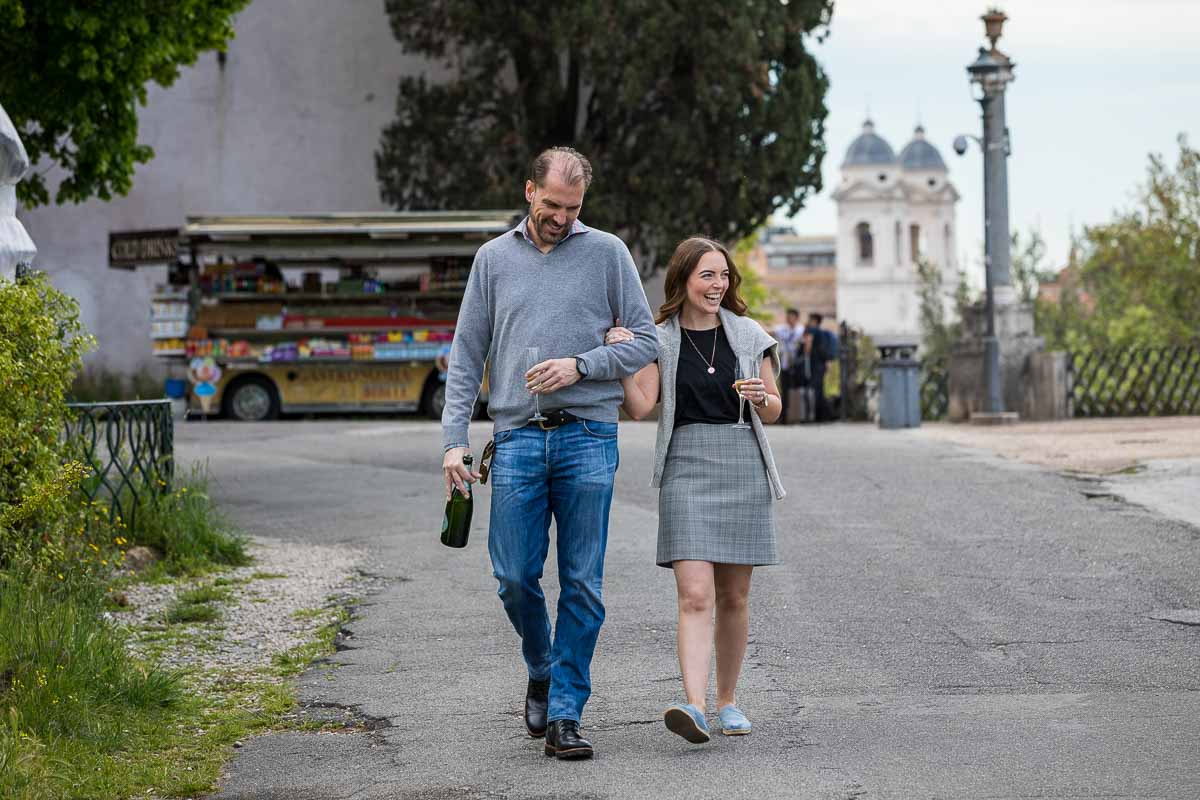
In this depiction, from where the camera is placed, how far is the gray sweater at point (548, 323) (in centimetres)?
556

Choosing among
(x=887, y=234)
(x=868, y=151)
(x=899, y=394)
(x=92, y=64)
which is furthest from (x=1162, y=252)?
(x=868, y=151)

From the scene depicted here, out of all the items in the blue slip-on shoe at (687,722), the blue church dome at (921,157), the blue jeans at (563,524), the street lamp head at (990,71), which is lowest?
the blue slip-on shoe at (687,722)

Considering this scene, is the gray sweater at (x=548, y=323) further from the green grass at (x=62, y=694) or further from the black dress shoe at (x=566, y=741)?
the green grass at (x=62, y=694)

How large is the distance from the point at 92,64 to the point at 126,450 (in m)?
3.88

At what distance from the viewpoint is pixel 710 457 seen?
581 cm

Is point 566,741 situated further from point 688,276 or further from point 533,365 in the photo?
point 688,276

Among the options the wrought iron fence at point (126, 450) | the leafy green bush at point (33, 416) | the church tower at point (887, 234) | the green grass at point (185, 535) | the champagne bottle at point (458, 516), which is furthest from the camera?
the church tower at point (887, 234)

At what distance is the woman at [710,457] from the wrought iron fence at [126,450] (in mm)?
4428

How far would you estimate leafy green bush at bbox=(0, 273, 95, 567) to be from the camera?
23.1 feet

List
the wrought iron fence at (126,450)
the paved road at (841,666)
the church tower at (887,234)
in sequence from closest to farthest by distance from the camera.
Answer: the paved road at (841,666)
the wrought iron fence at (126,450)
the church tower at (887,234)

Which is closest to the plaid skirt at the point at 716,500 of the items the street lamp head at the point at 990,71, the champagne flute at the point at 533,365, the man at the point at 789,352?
the champagne flute at the point at 533,365

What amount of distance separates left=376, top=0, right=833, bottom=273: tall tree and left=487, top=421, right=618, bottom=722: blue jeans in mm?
22803

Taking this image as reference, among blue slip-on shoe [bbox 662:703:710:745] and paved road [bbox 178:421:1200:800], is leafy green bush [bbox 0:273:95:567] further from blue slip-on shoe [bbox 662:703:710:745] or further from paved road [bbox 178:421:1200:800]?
blue slip-on shoe [bbox 662:703:710:745]

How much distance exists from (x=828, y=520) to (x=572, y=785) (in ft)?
21.7
